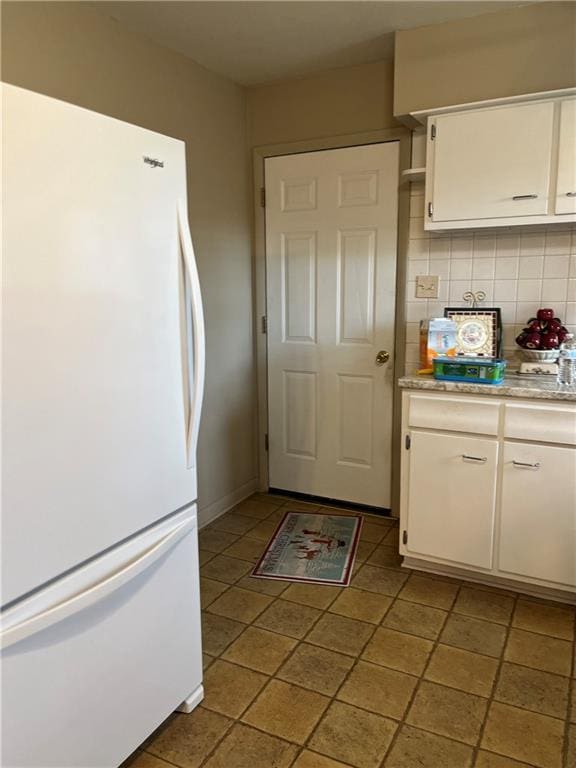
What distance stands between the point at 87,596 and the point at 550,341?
216 cm

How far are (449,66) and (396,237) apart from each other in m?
0.83

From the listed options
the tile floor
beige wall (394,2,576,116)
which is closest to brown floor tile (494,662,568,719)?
the tile floor

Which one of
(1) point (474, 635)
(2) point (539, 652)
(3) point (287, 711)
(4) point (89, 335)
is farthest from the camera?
(1) point (474, 635)

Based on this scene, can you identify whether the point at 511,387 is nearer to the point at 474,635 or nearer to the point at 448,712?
the point at 474,635

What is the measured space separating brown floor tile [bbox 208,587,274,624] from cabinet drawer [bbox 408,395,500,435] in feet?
3.42

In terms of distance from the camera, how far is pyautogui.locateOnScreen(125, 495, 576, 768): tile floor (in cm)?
169

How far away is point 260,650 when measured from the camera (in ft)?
7.10

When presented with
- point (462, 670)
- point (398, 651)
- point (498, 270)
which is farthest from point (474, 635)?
point (498, 270)

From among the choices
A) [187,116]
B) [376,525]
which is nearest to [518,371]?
[376,525]

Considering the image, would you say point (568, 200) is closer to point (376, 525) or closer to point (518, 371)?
point (518, 371)

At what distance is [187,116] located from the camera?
115 inches

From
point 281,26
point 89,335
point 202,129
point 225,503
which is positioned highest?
point 281,26

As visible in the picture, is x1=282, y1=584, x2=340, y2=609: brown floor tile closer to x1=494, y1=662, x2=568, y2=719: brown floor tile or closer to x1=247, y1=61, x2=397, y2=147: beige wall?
x1=494, y1=662, x2=568, y2=719: brown floor tile

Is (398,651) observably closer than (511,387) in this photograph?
Yes
